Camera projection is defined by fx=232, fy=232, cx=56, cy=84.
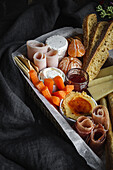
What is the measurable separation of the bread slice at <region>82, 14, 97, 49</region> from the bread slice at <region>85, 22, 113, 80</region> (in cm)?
10

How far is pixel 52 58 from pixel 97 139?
2.42ft

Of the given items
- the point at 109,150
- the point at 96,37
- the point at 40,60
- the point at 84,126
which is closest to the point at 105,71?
the point at 96,37

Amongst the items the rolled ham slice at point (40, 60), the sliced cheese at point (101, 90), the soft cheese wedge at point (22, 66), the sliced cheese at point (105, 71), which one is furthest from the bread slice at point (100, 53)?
the soft cheese wedge at point (22, 66)

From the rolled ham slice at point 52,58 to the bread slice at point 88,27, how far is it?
325 mm

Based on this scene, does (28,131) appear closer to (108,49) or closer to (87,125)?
(87,125)

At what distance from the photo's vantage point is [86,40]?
6.64 ft

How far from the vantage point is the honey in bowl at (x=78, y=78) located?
1.78 metres

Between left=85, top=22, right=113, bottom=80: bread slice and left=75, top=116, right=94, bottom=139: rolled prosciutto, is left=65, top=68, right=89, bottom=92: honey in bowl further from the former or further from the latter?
left=75, top=116, right=94, bottom=139: rolled prosciutto

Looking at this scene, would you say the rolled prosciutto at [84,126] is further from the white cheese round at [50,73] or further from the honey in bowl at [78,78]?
the white cheese round at [50,73]

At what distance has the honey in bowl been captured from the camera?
1.78 m

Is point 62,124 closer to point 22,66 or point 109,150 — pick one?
point 109,150

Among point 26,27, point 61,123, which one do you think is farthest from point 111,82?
point 26,27

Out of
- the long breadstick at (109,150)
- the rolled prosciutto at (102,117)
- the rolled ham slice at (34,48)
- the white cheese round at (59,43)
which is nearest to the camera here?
the long breadstick at (109,150)

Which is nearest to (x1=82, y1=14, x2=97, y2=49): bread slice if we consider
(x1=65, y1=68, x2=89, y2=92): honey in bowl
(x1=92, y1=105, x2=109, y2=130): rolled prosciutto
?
(x1=65, y1=68, x2=89, y2=92): honey in bowl
